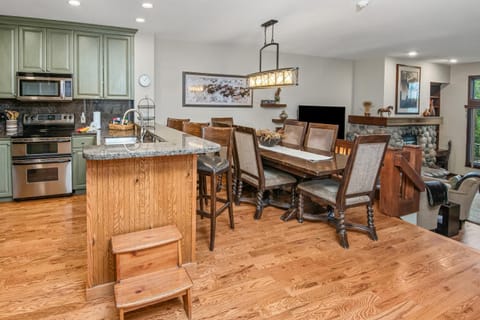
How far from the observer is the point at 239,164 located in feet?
13.1

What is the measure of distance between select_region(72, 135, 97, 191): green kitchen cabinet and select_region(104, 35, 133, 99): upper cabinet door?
792 mm

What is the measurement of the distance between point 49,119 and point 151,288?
3991mm

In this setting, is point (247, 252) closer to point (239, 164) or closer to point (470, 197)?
point (239, 164)

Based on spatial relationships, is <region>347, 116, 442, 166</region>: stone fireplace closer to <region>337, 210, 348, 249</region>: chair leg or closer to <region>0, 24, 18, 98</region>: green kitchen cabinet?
<region>337, 210, 348, 249</region>: chair leg

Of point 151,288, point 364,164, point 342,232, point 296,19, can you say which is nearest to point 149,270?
point 151,288

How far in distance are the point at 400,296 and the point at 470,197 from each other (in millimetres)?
4288

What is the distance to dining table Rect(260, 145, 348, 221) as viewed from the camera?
311 cm

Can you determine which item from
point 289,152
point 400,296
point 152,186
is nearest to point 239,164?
point 289,152

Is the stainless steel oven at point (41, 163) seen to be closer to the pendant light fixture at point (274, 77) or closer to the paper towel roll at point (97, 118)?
the paper towel roll at point (97, 118)

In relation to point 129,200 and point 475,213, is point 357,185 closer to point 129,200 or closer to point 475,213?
point 129,200

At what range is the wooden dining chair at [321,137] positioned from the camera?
13.8 feet

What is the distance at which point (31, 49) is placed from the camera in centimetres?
452

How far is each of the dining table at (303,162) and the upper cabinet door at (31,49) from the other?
3.36 m

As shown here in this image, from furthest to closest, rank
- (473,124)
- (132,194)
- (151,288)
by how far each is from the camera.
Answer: (473,124) → (132,194) → (151,288)
